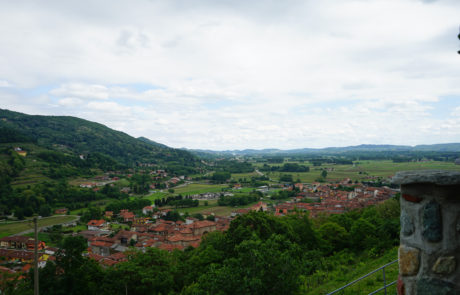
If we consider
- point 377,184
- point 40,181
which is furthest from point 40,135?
point 377,184

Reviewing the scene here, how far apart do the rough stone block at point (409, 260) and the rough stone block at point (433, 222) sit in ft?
0.74

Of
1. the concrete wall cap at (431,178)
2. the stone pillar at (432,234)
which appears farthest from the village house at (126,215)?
the concrete wall cap at (431,178)

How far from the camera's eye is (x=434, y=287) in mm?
2908

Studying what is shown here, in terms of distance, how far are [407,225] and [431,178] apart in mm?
607

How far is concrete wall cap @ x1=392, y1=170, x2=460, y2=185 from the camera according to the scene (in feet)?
9.07

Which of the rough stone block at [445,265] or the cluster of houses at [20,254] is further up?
the rough stone block at [445,265]

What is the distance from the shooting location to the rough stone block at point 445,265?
9.32ft

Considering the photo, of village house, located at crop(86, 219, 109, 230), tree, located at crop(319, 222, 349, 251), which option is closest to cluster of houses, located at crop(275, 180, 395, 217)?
village house, located at crop(86, 219, 109, 230)

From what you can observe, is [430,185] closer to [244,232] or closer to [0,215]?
[244,232]

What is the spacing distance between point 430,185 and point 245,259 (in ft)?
33.9

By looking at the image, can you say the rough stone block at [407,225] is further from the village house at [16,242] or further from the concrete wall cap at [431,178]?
the village house at [16,242]

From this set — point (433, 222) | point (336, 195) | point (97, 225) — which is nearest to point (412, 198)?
point (433, 222)

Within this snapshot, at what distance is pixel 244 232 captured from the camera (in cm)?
2061

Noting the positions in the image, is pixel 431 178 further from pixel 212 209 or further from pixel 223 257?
pixel 212 209
